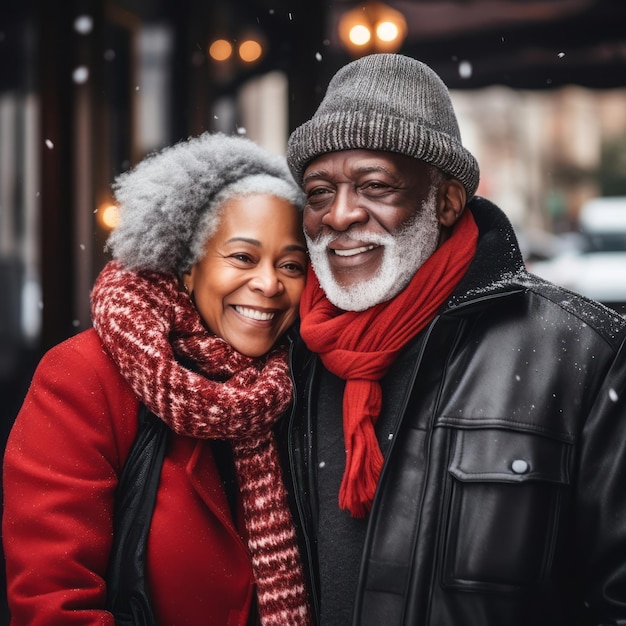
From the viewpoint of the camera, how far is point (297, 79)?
397 centimetres

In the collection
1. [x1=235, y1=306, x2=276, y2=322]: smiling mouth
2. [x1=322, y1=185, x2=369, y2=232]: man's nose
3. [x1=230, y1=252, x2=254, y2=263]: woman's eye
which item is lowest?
[x1=235, y1=306, x2=276, y2=322]: smiling mouth

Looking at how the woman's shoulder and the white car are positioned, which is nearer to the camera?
the woman's shoulder

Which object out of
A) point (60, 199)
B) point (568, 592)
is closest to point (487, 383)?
point (568, 592)

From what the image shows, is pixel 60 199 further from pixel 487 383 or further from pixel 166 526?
pixel 487 383

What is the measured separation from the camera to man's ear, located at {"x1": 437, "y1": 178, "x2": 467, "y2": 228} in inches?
91.1

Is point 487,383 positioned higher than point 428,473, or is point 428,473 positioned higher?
point 487,383

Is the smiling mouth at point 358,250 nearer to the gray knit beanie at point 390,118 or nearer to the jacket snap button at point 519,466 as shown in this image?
the gray knit beanie at point 390,118

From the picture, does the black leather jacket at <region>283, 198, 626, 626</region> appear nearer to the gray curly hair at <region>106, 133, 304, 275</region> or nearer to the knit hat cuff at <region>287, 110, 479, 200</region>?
the knit hat cuff at <region>287, 110, 479, 200</region>

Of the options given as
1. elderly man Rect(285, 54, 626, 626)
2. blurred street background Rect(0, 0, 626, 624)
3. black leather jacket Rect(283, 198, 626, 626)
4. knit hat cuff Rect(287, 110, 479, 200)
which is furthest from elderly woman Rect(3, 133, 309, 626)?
blurred street background Rect(0, 0, 626, 624)

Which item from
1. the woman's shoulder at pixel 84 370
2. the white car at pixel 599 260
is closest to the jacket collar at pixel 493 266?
the woman's shoulder at pixel 84 370

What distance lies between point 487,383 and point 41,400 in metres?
1.27

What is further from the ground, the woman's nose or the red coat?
the woman's nose

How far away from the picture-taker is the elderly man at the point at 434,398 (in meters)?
1.84

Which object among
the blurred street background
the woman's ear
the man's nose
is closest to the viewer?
the man's nose
